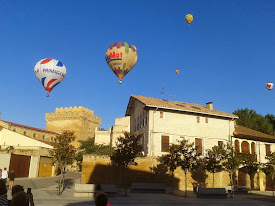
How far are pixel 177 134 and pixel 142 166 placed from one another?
16.5ft

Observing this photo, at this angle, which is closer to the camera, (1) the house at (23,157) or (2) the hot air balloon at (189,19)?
(1) the house at (23,157)

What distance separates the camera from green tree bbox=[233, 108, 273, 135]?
140 ft

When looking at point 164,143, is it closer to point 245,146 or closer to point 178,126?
point 178,126

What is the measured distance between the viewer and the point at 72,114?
70.6 m

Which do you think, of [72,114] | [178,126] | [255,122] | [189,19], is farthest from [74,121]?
[178,126]

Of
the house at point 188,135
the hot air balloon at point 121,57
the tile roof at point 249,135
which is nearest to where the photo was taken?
the hot air balloon at point 121,57

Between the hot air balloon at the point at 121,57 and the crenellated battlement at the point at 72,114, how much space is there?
47691 millimetres

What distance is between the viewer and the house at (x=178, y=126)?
2559cm

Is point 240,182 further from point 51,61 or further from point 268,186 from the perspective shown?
point 51,61

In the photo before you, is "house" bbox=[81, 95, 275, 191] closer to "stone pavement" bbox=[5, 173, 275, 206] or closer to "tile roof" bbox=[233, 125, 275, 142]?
"tile roof" bbox=[233, 125, 275, 142]

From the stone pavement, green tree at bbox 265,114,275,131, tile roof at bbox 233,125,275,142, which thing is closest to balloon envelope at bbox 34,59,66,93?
the stone pavement

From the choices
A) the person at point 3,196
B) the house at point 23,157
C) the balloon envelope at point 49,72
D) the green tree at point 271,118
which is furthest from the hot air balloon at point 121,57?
the green tree at point 271,118

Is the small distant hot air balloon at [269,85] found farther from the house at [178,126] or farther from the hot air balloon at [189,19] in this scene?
the hot air balloon at [189,19]

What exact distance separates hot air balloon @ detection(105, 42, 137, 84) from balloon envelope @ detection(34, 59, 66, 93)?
14.9 ft
